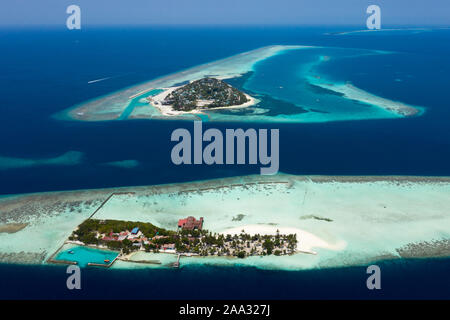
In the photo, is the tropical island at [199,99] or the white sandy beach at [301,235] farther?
the tropical island at [199,99]

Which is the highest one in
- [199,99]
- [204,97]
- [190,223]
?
[204,97]

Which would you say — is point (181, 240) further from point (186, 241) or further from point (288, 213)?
point (288, 213)

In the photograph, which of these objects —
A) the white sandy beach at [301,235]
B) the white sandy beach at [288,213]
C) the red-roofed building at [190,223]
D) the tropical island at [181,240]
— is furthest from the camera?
the red-roofed building at [190,223]

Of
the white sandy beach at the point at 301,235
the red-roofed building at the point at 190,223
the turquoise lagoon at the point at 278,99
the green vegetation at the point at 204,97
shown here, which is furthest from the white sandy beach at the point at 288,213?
the green vegetation at the point at 204,97

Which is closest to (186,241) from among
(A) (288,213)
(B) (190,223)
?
(B) (190,223)

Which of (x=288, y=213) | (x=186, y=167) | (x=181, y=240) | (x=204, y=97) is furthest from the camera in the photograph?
(x=204, y=97)

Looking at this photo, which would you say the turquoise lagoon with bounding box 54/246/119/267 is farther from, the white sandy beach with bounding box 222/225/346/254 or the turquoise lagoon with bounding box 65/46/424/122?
the turquoise lagoon with bounding box 65/46/424/122

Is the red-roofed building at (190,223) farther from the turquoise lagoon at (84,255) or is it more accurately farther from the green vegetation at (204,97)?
the green vegetation at (204,97)

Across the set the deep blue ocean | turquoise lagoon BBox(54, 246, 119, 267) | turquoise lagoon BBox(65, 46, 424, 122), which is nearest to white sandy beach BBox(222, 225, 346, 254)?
the deep blue ocean
